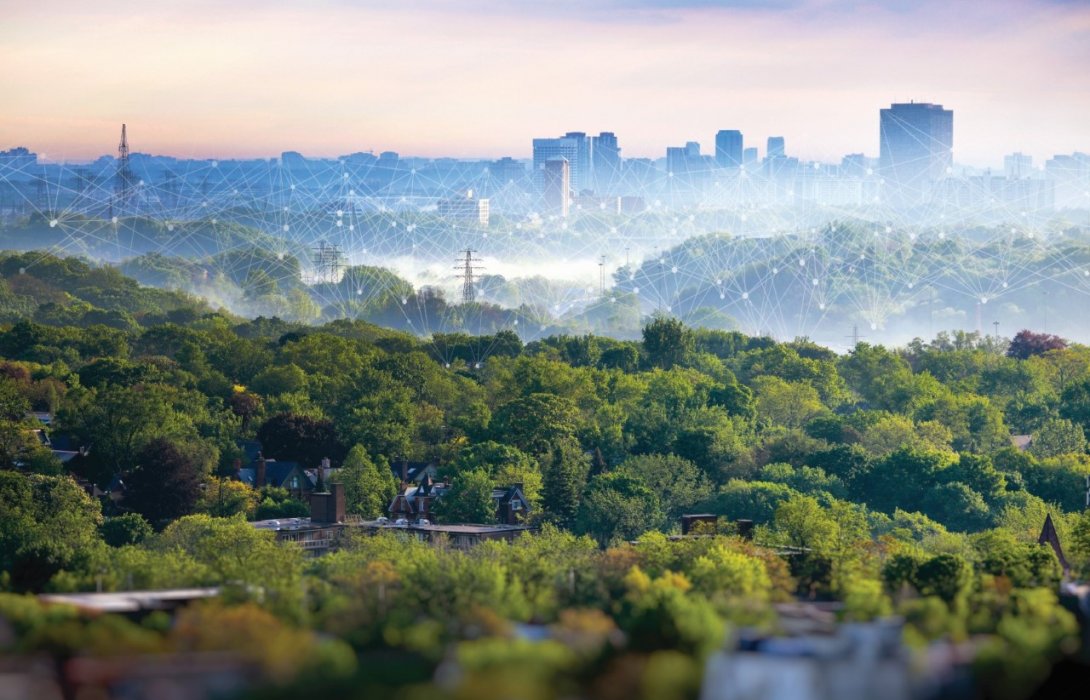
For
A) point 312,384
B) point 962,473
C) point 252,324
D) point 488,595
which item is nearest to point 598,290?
point 252,324

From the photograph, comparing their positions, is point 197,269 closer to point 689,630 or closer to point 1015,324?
point 1015,324

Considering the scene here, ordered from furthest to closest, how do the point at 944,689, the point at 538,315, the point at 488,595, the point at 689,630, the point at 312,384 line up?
the point at 538,315
the point at 312,384
the point at 488,595
the point at 689,630
the point at 944,689

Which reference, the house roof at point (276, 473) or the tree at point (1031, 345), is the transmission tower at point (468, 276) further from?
the house roof at point (276, 473)

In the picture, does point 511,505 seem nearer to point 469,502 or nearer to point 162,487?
point 469,502

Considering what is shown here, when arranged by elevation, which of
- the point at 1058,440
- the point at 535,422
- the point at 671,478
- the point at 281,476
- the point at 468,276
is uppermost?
the point at 468,276

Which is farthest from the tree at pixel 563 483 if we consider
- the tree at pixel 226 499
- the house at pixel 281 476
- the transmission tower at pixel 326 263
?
the transmission tower at pixel 326 263

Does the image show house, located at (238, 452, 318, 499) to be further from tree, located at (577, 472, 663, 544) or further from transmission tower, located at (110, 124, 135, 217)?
transmission tower, located at (110, 124, 135, 217)

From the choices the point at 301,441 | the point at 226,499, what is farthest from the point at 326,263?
the point at 226,499
